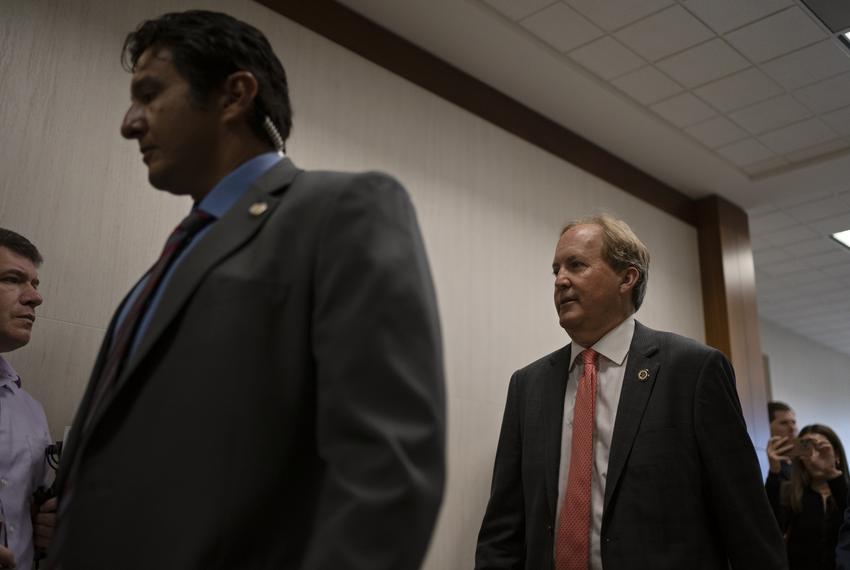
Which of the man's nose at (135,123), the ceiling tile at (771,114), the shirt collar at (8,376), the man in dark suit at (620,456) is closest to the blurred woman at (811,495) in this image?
the ceiling tile at (771,114)

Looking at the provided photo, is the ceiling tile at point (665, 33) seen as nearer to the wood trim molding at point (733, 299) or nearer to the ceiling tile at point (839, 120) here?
the ceiling tile at point (839, 120)

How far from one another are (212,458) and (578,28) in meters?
4.02

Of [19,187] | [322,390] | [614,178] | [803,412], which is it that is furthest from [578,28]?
[803,412]

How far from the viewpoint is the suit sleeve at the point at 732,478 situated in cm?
200

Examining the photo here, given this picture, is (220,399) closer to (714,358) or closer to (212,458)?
(212,458)

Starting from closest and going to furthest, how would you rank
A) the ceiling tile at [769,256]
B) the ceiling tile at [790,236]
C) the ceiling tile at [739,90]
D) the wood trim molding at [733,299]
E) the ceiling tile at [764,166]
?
the ceiling tile at [739,90]
the ceiling tile at [764,166]
the wood trim molding at [733,299]
the ceiling tile at [790,236]
the ceiling tile at [769,256]

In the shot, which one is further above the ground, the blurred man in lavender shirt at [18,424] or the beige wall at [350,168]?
the beige wall at [350,168]

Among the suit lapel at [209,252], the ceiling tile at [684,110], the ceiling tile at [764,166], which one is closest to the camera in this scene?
the suit lapel at [209,252]

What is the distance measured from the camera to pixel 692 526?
2.07 m

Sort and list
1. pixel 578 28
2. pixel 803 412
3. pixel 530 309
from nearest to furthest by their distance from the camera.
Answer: pixel 578 28 < pixel 530 309 < pixel 803 412

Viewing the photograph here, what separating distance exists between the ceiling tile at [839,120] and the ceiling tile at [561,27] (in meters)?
1.93

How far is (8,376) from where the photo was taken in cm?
249

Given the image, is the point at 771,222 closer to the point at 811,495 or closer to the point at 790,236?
the point at 790,236

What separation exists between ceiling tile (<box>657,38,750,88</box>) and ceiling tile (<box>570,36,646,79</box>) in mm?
193
